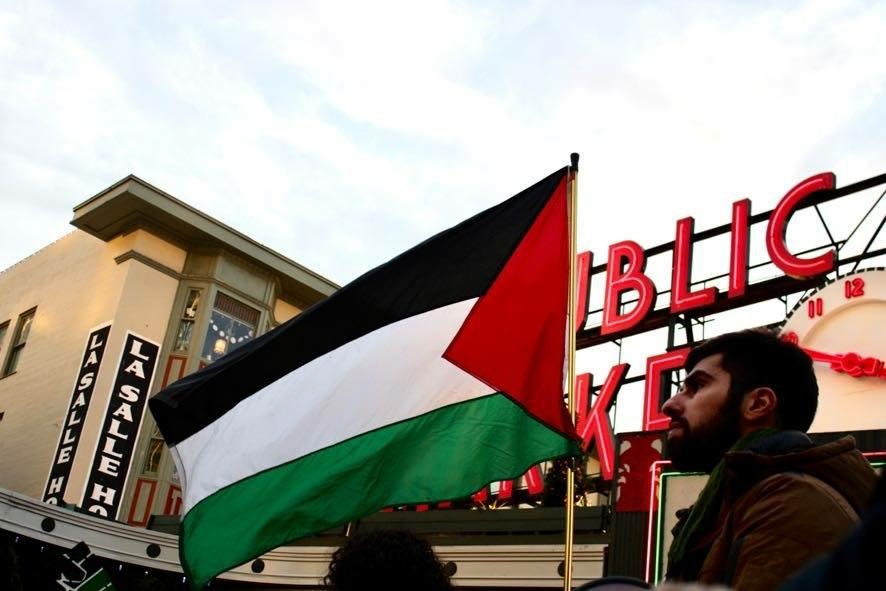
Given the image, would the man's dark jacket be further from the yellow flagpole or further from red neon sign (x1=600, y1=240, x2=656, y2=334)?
red neon sign (x1=600, y1=240, x2=656, y2=334)

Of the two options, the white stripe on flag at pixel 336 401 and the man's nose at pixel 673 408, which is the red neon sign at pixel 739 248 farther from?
the man's nose at pixel 673 408

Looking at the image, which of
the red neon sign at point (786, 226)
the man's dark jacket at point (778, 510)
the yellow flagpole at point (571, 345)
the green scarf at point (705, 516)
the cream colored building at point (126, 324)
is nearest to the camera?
the man's dark jacket at point (778, 510)

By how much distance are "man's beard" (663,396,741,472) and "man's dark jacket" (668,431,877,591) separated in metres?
0.23

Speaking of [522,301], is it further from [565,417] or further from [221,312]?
[221,312]

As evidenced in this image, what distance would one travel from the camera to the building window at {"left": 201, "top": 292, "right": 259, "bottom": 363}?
73.5 ft

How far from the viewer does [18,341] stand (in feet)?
82.0

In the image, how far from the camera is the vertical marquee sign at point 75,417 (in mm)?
19964

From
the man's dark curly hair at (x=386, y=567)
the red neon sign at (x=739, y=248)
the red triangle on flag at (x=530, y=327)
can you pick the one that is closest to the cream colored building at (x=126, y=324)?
the red neon sign at (x=739, y=248)

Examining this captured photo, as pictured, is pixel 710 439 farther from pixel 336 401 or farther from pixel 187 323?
pixel 187 323

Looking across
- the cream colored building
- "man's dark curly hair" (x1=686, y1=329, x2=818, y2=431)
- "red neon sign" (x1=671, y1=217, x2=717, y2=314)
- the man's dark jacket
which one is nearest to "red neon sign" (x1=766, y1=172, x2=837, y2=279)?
"red neon sign" (x1=671, y1=217, x2=717, y2=314)

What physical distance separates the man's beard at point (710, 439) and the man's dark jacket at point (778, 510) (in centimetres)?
23

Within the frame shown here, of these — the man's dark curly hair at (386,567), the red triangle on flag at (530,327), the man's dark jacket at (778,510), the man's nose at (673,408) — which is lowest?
the man's dark curly hair at (386,567)

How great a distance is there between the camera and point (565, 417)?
5785 millimetres

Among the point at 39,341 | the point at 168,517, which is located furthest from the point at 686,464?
the point at 39,341
